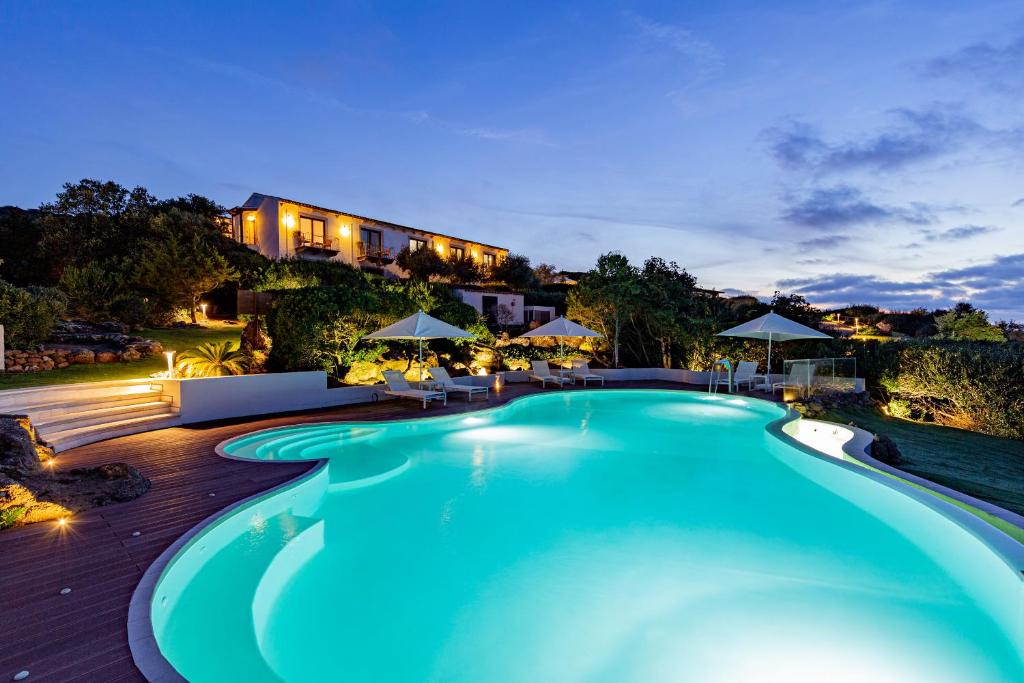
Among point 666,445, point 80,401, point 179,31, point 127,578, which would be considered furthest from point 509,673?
point 179,31

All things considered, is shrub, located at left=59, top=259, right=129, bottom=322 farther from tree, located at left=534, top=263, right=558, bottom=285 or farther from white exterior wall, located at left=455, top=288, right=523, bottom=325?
tree, located at left=534, top=263, right=558, bottom=285

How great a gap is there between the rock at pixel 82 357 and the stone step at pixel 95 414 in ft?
10.8

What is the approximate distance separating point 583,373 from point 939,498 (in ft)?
34.2

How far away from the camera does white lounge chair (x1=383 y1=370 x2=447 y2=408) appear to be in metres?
10.8

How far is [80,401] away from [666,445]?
10.0 m

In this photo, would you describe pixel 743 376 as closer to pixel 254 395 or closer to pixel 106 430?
pixel 254 395

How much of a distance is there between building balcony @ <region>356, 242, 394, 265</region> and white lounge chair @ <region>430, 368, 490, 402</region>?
63.4ft

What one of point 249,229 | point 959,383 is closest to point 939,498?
point 959,383

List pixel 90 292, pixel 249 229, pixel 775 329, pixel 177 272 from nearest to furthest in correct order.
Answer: pixel 775 329
pixel 90 292
pixel 177 272
pixel 249 229

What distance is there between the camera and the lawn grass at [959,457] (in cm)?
603

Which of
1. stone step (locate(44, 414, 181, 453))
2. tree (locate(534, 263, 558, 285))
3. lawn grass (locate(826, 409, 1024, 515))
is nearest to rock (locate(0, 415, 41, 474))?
stone step (locate(44, 414, 181, 453))

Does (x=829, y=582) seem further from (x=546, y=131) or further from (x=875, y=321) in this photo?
(x=875, y=321)

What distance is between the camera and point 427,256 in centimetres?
2897

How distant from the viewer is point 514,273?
30656mm
